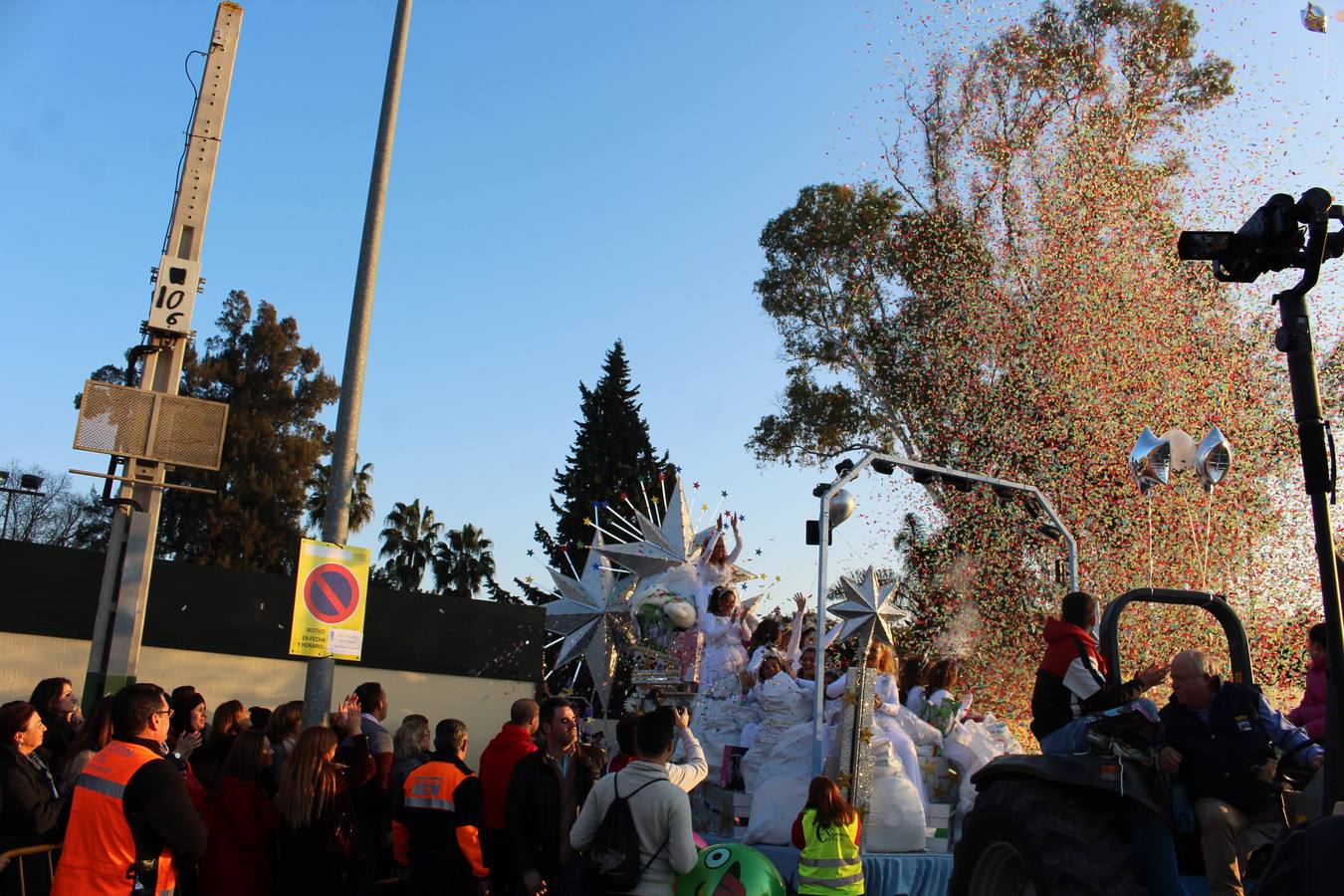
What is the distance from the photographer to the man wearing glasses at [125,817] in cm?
485

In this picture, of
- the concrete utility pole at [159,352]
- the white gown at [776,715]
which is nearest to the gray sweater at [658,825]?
the concrete utility pole at [159,352]

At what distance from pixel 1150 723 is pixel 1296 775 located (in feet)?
1.83

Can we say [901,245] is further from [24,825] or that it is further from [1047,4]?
[24,825]

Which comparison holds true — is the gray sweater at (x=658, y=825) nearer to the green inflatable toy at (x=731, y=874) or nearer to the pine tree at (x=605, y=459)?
the green inflatable toy at (x=731, y=874)

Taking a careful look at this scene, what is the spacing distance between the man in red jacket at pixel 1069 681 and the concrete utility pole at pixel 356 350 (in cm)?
496

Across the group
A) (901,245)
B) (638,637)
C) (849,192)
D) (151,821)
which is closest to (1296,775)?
(151,821)

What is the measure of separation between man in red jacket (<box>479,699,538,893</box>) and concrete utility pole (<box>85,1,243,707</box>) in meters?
3.56

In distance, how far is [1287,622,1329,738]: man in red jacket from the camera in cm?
577

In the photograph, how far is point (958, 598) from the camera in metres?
20.8

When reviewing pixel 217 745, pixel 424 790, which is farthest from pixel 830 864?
pixel 217 745

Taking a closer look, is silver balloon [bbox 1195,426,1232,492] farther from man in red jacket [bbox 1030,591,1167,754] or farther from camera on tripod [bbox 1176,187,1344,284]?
camera on tripod [bbox 1176,187,1344,284]

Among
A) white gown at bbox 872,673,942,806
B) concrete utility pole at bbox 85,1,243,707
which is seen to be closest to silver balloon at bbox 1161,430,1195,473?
white gown at bbox 872,673,942,806

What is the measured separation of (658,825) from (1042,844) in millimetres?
1645

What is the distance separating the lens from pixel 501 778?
6750mm
